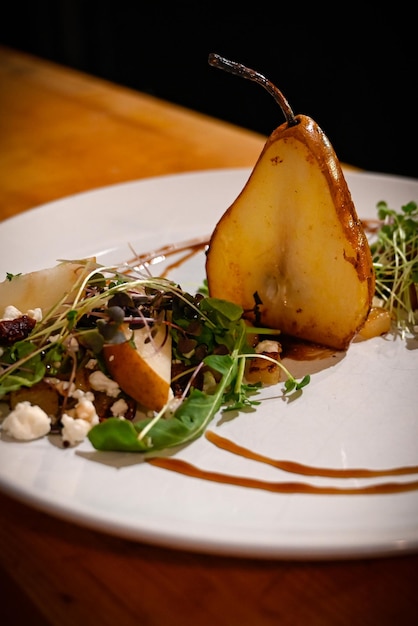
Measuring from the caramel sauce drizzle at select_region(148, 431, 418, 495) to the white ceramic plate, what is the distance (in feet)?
0.04

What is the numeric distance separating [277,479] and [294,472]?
0.03 m

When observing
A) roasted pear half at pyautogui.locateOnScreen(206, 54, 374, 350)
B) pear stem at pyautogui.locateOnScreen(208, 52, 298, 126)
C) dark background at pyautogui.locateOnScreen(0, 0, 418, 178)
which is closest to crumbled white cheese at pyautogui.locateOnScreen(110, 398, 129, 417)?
roasted pear half at pyautogui.locateOnScreen(206, 54, 374, 350)

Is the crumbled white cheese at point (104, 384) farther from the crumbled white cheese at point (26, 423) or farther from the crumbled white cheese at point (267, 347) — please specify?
the crumbled white cheese at point (267, 347)

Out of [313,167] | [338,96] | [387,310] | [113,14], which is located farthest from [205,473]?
[113,14]

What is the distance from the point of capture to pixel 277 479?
3.24 feet

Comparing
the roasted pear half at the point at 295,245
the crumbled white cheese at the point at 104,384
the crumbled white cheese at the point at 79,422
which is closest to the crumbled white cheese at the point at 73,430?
the crumbled white cheese at the point at 79,422

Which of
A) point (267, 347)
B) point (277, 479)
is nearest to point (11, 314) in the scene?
point (267, 347)

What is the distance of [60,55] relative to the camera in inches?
220

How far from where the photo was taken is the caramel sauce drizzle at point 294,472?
3.16 ft

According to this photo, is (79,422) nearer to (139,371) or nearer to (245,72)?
(139,371)

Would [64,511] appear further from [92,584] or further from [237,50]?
[237,50]

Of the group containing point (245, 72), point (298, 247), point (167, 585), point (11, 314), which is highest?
point (245, 72)

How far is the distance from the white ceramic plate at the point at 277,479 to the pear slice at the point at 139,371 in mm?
103

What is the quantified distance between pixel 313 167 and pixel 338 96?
301 cm
